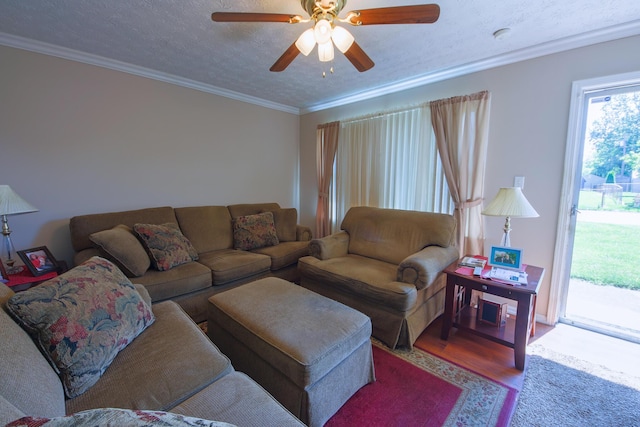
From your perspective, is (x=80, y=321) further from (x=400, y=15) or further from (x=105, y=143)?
(x=105, y=143)

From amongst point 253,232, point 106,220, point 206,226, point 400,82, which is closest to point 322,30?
point 400,82

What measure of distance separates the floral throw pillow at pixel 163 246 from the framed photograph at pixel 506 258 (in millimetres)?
2728

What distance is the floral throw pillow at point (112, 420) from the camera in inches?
20.1

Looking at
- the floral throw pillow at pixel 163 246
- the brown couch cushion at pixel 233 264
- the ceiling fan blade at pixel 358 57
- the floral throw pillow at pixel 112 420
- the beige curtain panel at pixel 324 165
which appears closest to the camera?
the floral throw pillow at pixel 112 420

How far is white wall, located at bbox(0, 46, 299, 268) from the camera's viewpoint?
2279mm

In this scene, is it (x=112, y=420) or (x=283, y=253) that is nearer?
(x=112, y=420)

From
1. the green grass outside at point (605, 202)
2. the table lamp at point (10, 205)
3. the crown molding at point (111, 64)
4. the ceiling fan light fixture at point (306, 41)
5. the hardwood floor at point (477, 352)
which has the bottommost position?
the hardwood floor at point (477, 352)

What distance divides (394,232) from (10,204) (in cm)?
315

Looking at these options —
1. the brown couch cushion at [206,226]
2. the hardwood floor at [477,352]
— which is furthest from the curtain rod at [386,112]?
the hardwood floor at [477,352]

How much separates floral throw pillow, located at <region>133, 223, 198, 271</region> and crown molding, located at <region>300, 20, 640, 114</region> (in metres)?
2.78

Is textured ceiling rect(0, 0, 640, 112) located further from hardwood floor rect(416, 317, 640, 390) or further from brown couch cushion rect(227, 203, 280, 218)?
hardwood floor rect(416, 317, 640, 390)

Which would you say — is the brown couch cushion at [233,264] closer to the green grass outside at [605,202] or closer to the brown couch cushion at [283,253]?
the brown couch cushion at [283,253]

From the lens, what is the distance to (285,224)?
3.63 metres

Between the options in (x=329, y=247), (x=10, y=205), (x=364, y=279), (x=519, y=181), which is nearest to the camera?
(x=10, y=205)
